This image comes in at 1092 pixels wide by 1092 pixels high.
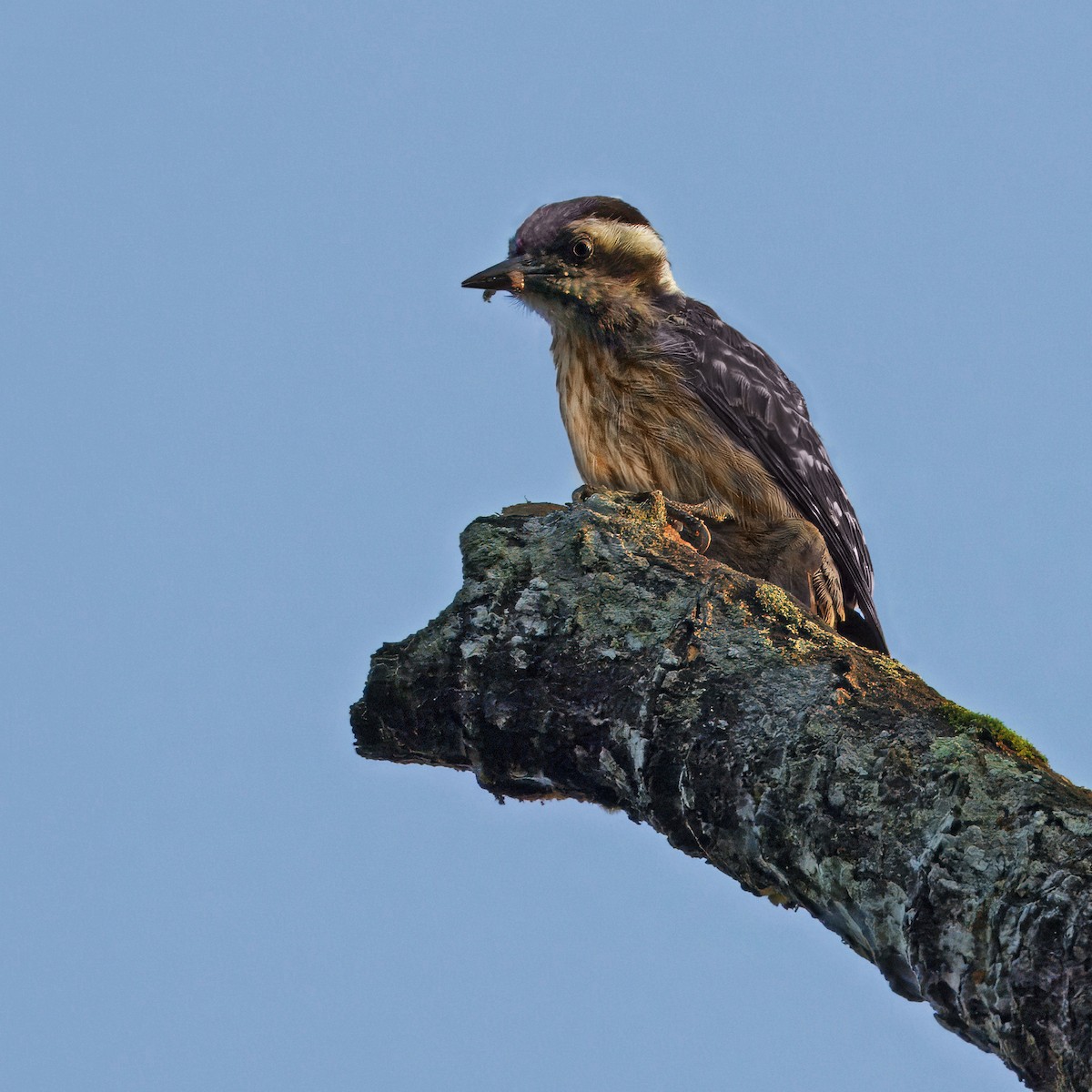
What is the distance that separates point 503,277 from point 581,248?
0.37 meters

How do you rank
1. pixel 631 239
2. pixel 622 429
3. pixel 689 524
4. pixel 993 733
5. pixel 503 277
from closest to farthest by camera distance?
pixel 993 733 < pixel 689 524 < pixel 622 429 < pixel 503 277 < pixel 631 239

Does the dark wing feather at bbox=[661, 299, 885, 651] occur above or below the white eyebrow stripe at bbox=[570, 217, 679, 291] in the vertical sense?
below

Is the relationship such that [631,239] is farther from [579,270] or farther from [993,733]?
[993,733]

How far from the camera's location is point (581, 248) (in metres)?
6.19

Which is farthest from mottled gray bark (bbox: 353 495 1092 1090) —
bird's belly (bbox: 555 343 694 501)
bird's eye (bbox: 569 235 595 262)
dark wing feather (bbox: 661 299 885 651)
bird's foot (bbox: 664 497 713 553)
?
bird's eye (bbox: 569 235 595 262)

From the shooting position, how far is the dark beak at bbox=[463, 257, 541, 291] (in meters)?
6.09

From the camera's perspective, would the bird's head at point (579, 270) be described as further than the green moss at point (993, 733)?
Yes

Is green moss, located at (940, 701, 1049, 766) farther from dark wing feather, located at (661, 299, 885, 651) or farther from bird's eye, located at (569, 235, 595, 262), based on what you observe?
bird's eye, located at (569, 235, 595, 262)

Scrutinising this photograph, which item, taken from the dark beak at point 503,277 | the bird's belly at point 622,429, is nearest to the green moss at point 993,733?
the bird's belly at point 622,429

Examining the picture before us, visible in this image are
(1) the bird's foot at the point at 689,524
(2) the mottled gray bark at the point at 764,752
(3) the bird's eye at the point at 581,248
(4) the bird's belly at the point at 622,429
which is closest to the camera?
(2) the mottled gray bark at the point at 764,752

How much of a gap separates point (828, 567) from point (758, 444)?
1.96 ft

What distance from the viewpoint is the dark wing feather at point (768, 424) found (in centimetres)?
602

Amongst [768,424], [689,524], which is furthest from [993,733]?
[768,424]

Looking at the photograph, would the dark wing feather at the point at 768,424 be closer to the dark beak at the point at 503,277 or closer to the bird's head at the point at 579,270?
the bird's head at the point at 579,270
